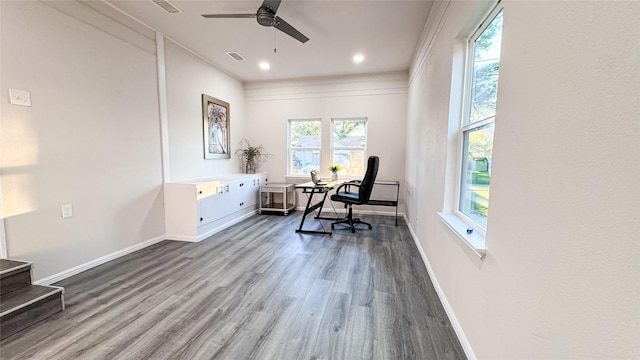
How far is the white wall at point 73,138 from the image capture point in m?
2.12

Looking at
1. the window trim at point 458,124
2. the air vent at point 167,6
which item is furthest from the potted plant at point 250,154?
the window trim at point 458,124

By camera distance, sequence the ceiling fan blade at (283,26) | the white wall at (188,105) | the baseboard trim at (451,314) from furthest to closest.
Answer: the white wall at (188,105)
the ceiling fan blade at (283,26)
the baseboard trim at (451,314)

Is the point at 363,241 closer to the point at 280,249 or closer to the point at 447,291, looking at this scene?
the point at 280,249

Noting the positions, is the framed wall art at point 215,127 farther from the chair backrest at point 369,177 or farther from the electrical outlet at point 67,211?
the chair backrest at point 369,177

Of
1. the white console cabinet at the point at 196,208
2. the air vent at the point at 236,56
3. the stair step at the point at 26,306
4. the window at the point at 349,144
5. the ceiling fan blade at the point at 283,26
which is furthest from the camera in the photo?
the window at the point at 349,144

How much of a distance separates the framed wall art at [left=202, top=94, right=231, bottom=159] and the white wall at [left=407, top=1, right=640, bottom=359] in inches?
167

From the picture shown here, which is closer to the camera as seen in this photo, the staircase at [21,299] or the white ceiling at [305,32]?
the staircase at [21,299]

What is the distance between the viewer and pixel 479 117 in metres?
1.78

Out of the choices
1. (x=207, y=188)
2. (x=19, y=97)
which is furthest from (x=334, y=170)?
(x=19, y=97)

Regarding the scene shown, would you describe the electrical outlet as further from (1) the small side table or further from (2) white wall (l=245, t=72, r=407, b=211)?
(2) white wall (l=245, t=72, r=407, b=211)

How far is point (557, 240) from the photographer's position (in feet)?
2.70

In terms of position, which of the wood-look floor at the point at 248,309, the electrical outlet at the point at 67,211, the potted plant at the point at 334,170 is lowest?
the wood-look floor at the point at 248,309

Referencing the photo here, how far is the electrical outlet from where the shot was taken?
245cm

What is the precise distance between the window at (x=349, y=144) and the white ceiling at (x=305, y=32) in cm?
108
